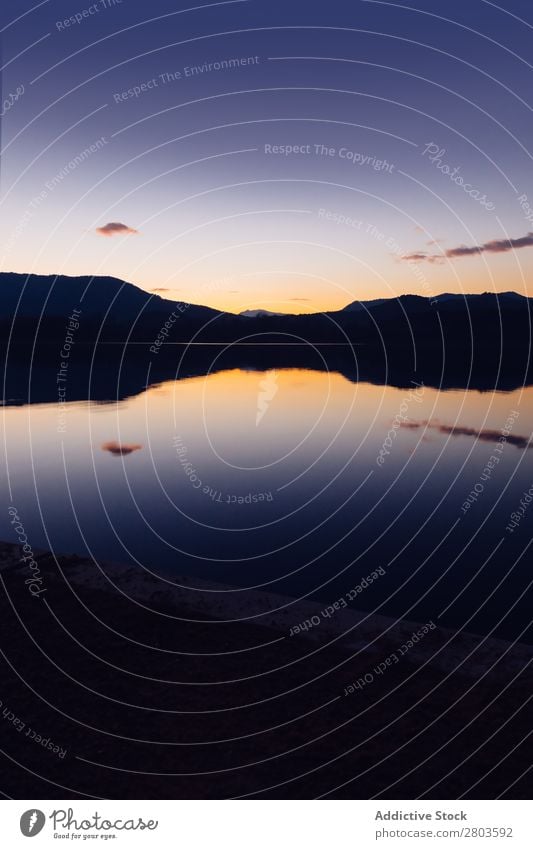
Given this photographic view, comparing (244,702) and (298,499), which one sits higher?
(298,499)

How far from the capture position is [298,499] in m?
21.3

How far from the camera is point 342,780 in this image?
22.9 ft

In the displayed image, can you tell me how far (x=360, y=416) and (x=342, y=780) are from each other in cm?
3211

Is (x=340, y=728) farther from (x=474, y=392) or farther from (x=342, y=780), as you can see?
(x=474, y=392)

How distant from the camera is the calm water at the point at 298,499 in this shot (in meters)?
14.5

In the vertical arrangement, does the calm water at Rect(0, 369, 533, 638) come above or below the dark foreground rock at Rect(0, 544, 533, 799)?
above

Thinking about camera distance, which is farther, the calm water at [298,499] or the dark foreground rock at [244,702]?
the calm water at [298,499]

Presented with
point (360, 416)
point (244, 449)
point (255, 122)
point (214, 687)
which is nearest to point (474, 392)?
point (360, 416)

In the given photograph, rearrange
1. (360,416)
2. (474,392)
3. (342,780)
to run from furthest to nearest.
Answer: (474,392), (360,416), (342,780)

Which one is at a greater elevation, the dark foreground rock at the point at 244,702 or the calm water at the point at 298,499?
the calm water at the point at 298,499

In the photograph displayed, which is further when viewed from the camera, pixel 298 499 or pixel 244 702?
pixel 298 499

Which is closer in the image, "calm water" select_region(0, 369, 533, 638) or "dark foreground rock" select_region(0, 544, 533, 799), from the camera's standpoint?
"dark foreground rock" select_region(0, 544, 533, 799)

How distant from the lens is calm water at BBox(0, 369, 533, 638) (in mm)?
14469

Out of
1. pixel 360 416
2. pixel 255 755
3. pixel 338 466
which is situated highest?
pixel 360 416
